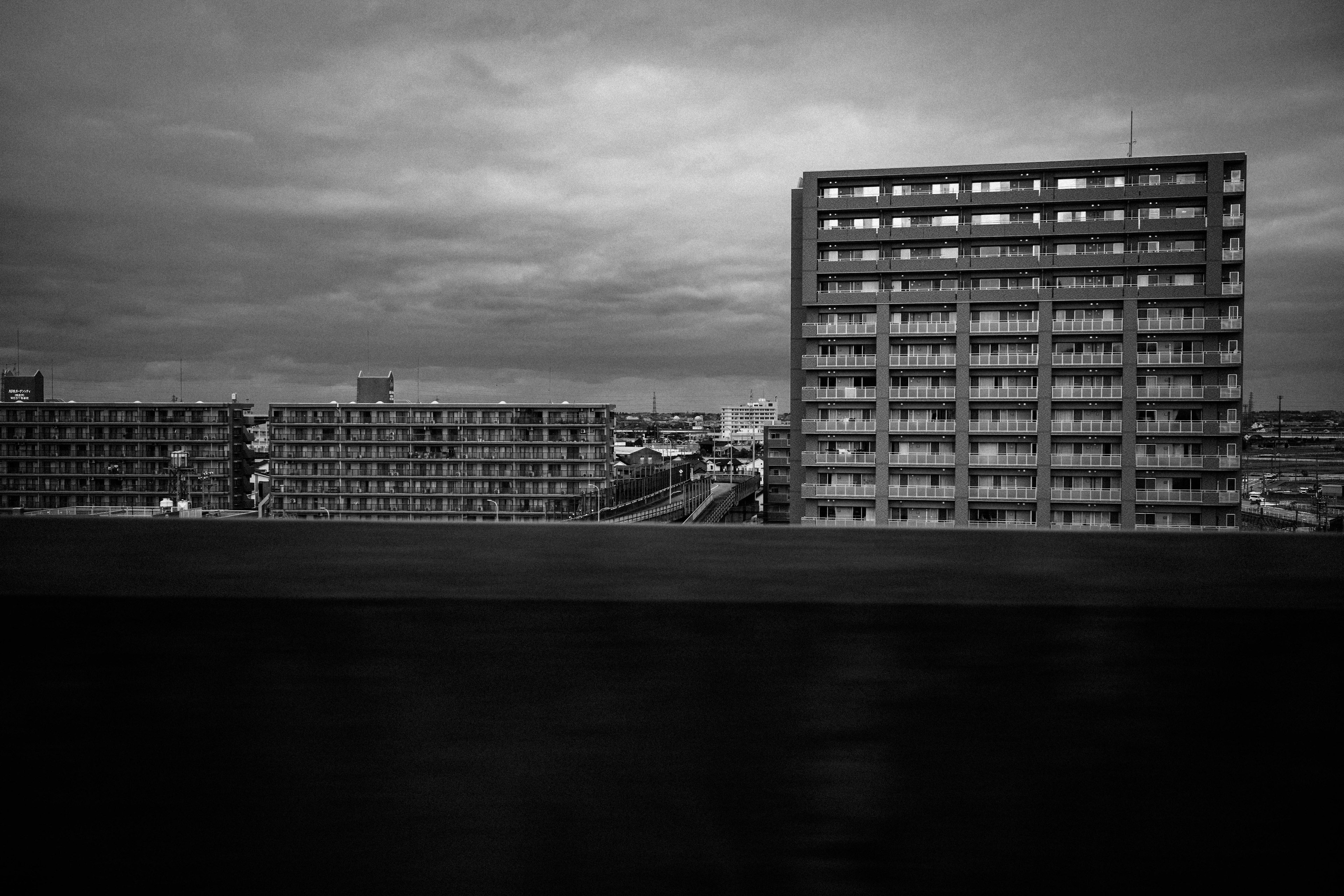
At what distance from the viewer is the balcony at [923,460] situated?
45125 mm

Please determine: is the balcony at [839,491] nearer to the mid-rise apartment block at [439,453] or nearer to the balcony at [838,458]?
the balcony at [838,458]

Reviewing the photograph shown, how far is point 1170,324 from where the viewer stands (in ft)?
144

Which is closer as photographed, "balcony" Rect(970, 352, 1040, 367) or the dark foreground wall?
the dark foreground wall

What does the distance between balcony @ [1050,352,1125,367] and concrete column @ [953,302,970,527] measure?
456 cm

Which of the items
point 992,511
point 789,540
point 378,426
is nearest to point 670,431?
point 789,540

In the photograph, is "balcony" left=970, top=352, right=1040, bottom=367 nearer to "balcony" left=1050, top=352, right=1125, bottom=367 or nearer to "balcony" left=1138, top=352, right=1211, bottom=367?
"balcony" left=1050, top=352, right=1125, bottom=367

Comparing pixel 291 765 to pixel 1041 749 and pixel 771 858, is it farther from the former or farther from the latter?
pixel 1041 749

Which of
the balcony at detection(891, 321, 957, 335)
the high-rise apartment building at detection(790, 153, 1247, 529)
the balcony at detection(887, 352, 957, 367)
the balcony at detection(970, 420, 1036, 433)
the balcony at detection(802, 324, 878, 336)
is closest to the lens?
the high-rise apartment building at detection(790, 153, 1247, 529)

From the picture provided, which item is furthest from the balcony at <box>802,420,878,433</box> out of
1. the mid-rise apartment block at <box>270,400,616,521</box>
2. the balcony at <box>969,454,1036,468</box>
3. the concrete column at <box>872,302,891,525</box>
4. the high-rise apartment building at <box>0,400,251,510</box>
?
the high-rise apartment building at <box>0,400,251,510</box>

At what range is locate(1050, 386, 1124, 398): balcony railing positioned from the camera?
43.9m

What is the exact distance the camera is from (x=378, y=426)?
128ft

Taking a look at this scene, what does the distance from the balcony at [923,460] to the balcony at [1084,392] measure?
637cm

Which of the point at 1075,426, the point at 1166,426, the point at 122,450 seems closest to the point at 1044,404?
the point at 1075,426

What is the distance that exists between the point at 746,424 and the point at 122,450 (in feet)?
293
